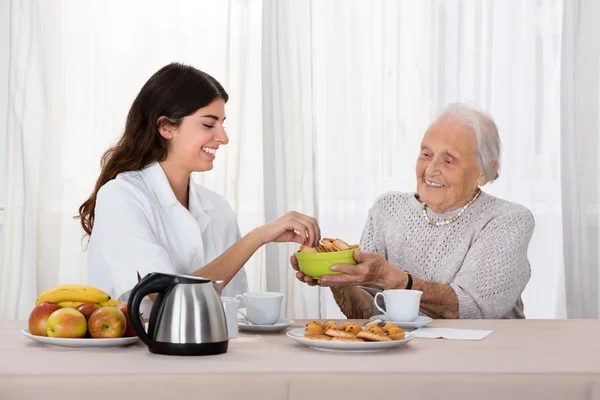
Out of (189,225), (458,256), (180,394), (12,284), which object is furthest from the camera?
(12,284)

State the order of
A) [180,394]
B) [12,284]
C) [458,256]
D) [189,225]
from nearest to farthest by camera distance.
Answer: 1. [180,394]
2. [189,225]
3. [458,256]
4. [12,284]

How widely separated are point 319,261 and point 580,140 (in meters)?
1.95

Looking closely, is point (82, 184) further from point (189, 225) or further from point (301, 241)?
point (301, 241)

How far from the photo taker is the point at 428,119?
11.9 ft

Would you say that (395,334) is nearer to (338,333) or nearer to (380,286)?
(338,333)

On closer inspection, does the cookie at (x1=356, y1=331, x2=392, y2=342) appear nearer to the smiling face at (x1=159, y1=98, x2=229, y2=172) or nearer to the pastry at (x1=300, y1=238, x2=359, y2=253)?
the pastry at (x1=300, y1=238, x2=359, y2=253)

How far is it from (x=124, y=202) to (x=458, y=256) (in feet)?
3.59

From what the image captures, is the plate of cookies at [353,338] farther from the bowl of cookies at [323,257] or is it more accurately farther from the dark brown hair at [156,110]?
the dark brown hair at [156,110]

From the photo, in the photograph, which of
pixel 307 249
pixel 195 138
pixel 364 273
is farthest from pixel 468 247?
pixel 195 138

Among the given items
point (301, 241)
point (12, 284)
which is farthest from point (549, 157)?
point (12, 284)

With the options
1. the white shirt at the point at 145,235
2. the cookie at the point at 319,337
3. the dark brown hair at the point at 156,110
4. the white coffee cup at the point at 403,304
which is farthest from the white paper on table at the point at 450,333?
the dark brown hair at the point at 156,110

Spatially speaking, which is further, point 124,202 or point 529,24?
point 529,24

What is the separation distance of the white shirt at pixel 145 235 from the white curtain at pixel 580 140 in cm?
171

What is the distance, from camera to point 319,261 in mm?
2127
